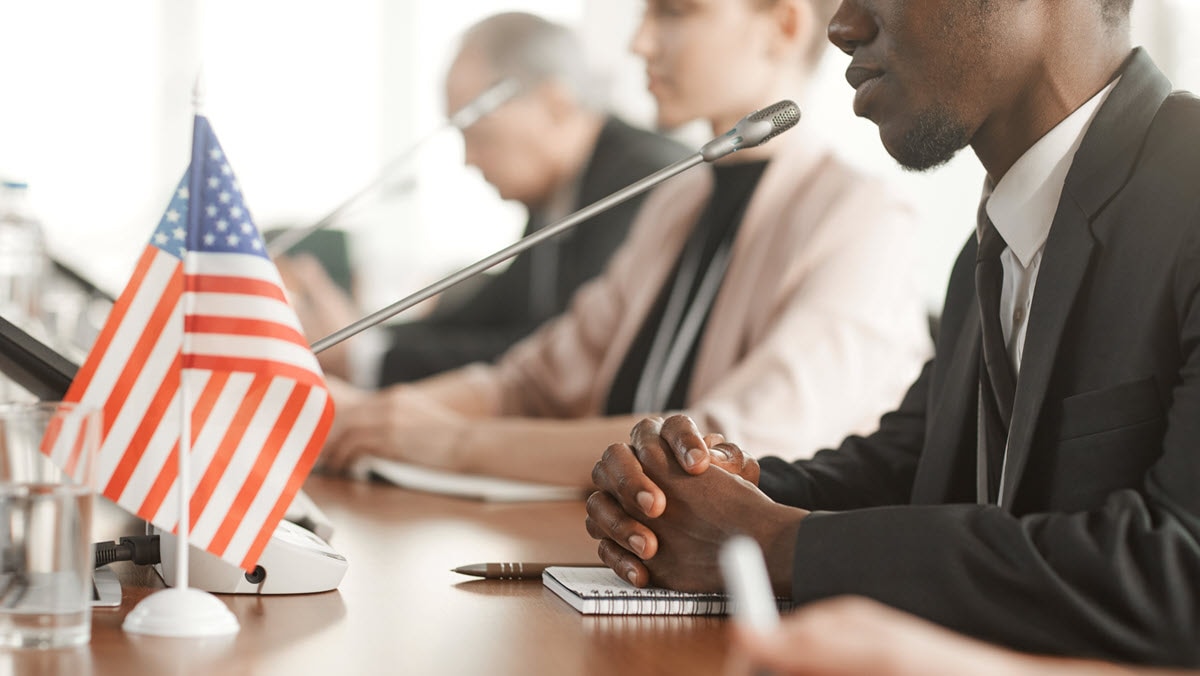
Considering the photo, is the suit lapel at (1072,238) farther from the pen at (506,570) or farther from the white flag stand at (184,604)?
the white flag stand at (184,604)

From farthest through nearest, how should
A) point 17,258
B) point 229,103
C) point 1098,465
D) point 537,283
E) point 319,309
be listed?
1. point 229,103
2. point 537,283
3. point 319,309
4. point 17,258
5. point 1098,465

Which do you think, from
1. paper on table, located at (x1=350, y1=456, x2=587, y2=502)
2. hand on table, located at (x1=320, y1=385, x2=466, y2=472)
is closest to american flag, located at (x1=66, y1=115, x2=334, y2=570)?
paper on table, located at (x1=350, y1=456, x2=587, y2=502)

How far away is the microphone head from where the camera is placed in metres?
1.14

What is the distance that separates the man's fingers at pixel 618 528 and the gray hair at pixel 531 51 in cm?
222

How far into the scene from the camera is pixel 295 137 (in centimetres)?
666

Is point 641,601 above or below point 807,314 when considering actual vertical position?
below

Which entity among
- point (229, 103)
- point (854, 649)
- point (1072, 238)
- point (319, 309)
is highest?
point (229, 103)

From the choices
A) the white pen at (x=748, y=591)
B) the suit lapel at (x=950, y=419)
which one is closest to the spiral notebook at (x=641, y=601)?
the suit lapel at (x=950, y=419)

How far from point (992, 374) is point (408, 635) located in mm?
529

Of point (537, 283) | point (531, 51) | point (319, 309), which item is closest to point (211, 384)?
point (531, 51)

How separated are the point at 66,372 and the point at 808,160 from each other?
1.38m

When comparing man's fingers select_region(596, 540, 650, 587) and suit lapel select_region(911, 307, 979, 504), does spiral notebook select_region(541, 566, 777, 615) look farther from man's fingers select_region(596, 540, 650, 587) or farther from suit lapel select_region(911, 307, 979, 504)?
suit lapel select_region(911, 307, 979, 504)

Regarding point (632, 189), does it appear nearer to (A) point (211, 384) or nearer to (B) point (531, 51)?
(A) point (211, 384)

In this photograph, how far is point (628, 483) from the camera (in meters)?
1.10
